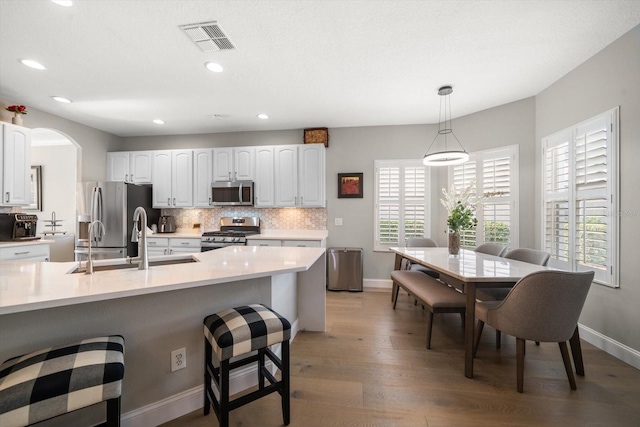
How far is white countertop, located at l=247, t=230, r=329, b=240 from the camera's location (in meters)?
3.91

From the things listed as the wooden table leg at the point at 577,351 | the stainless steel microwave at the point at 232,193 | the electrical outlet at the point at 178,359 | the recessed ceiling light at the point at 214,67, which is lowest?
the wooden table leg at the point at 577,351

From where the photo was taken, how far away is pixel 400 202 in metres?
4.33

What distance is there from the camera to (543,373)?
6.65 ft

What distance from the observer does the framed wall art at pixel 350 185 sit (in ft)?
14.4

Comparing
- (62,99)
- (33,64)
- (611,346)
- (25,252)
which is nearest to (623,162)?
(611,346)

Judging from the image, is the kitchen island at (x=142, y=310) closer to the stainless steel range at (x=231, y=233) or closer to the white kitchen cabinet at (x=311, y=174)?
the stainless steel range at (x=231, y=233)

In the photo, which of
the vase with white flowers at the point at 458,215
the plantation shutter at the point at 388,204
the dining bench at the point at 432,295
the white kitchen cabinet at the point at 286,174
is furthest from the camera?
the plantation shutter at the point at 388,204

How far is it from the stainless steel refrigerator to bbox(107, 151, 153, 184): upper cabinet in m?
0.58

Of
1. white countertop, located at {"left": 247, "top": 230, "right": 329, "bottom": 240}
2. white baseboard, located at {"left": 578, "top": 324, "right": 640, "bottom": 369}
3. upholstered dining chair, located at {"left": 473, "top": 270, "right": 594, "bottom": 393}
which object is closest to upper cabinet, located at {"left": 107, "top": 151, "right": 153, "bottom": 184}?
white countertop, located at {"left": 247, "top": 230, "right": 329, "bottom": 240}

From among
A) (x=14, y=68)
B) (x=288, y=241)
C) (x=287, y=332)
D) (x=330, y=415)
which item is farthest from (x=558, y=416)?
(x=14, y=68)

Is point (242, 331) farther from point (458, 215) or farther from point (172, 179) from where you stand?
point (172, 179)

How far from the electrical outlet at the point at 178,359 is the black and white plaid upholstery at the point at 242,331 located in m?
0.20

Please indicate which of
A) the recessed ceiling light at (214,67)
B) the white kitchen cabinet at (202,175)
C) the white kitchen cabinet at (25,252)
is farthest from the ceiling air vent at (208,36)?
the white kitchen cabinet at (25,252)

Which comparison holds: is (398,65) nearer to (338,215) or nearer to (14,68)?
(338,215)
